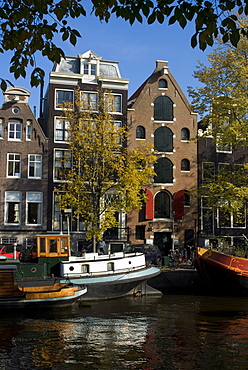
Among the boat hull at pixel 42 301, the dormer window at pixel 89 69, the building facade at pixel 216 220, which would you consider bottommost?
the boat hull at pixel 42 301

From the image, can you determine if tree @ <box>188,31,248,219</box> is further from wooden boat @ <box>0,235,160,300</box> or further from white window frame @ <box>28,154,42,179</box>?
white window frame @ <box>28,154,42,179</box>

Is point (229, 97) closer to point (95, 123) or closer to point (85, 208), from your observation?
point (95, 123)

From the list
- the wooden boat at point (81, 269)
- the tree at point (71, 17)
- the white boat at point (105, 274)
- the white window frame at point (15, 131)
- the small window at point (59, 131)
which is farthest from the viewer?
the small window at point (59, 131)

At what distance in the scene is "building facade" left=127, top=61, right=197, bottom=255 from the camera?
3456cm

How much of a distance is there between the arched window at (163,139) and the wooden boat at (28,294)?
18491 millimetres

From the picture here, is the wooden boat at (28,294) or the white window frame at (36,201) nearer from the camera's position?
the wooden boat at (28,294)

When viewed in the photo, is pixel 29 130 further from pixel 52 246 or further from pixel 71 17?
pixel 71 17

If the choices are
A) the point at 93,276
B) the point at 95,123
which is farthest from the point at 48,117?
the point at 93,276

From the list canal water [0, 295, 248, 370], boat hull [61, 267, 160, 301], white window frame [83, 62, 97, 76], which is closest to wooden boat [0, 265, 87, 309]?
canal water [0, 295, 248, 370]

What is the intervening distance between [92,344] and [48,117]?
24012mm

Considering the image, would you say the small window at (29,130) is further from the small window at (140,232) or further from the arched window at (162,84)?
the arched window at (162,84)

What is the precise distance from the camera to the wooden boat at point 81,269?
849 inches

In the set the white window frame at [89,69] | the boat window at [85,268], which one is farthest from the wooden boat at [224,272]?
the white window frame at [89,69]

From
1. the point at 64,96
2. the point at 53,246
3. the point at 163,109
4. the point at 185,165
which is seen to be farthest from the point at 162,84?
the point at 53,246
